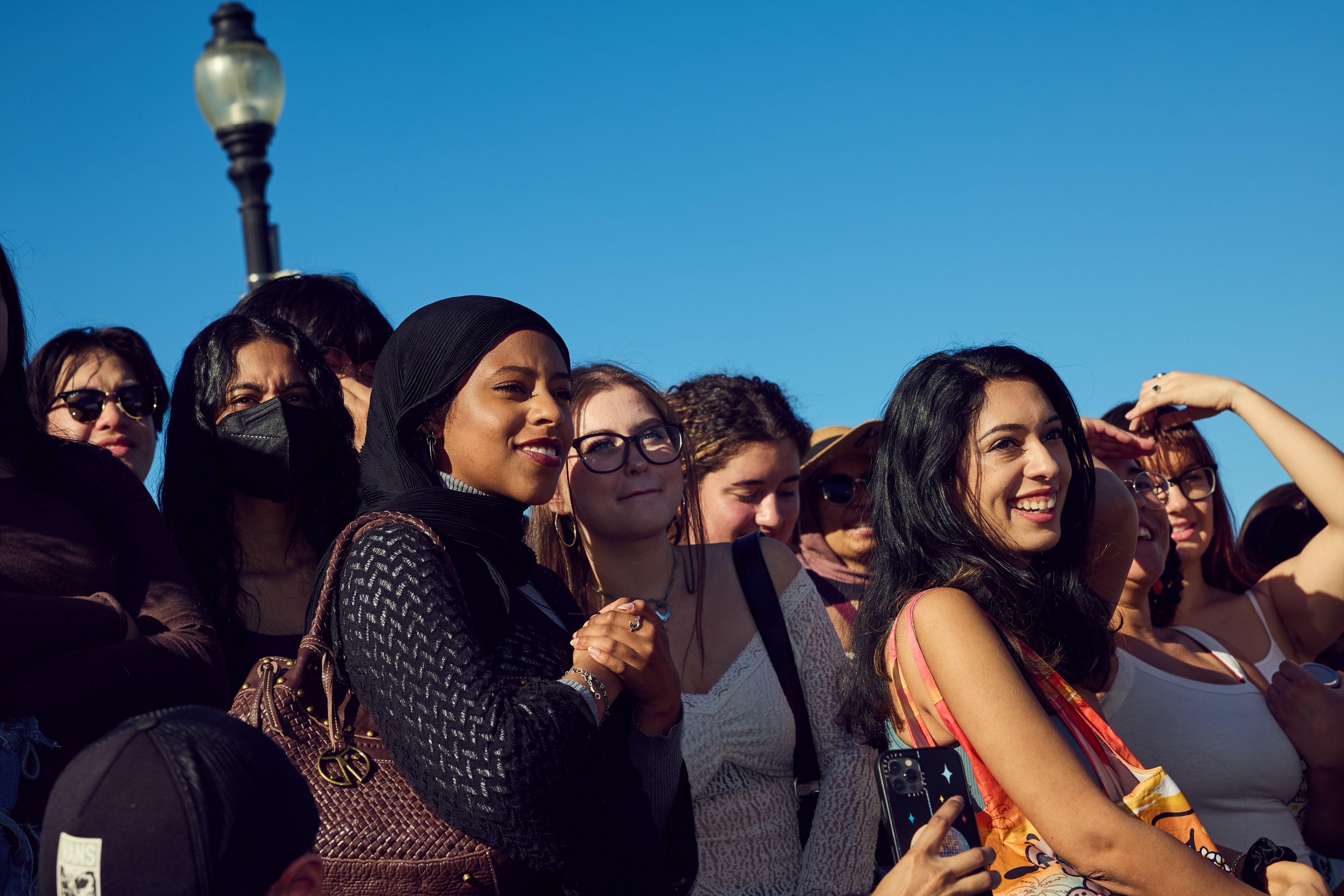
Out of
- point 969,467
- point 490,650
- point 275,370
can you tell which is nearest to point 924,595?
point 969,467

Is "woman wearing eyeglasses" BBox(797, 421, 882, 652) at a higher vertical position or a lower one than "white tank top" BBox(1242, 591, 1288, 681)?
higher

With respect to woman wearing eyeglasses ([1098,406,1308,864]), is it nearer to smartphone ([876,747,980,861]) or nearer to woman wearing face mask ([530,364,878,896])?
woman wearing face mask ([530,364,878,896])

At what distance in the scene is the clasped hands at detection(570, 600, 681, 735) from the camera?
2.14 m

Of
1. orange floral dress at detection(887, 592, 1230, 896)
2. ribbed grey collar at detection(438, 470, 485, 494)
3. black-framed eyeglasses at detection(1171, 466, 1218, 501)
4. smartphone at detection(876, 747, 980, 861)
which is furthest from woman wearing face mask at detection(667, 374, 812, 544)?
ribbed grey collar at detection(438, 470, 485, 494)

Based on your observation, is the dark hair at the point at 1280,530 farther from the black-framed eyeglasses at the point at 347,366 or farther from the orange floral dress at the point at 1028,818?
the black-framed eyeglasses at the point at 347,366

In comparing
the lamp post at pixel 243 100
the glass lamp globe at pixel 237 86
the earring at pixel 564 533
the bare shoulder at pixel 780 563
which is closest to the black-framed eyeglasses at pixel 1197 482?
the bare shoulder at pixel 780 563

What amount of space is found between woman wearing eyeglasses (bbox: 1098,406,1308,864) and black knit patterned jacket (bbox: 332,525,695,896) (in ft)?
6.94

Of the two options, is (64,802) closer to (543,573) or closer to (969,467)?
(543,573)

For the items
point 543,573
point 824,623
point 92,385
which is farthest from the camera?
point 92,385

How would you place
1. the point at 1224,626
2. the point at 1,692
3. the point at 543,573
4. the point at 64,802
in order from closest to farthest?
the point at 64,802
the point at 1,692
the point at 543,573
the point at 1224,626

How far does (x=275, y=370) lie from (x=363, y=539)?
65.3 inches

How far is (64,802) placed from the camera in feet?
4.78

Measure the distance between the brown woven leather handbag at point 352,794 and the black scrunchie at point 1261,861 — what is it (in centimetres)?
204

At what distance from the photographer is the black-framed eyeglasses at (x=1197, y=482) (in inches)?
194
